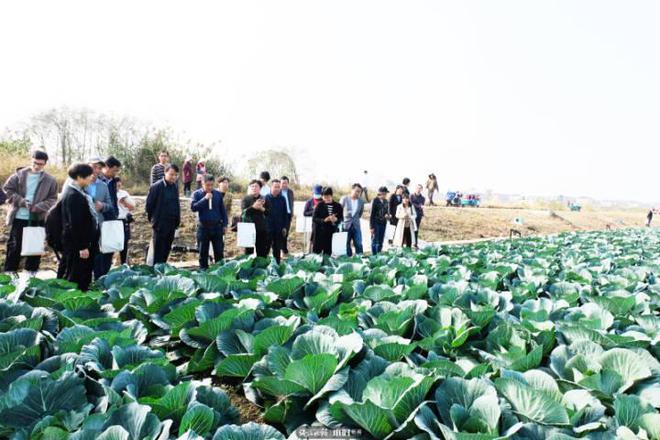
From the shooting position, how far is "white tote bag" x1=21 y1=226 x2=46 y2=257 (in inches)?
219

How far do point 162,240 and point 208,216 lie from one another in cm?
77

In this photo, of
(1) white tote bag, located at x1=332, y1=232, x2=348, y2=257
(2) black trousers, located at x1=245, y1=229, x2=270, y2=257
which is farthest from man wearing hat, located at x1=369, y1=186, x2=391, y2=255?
(2) black trousers, located at x1=245, y1=229, x2=270, y2=257

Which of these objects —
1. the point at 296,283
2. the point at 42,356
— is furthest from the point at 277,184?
the point at 42,356

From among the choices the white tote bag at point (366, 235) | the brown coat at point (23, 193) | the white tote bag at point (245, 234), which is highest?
the brown coat at point (23, 193)

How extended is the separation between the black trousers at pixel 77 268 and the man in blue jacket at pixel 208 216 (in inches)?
87.2

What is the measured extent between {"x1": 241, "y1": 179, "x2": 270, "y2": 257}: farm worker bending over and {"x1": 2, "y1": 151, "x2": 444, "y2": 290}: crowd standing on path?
0.05 feet

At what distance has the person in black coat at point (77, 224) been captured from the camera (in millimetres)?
4547

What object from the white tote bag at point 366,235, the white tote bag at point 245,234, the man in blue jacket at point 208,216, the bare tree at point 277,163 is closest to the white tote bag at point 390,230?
the white tote bag at point 366,235

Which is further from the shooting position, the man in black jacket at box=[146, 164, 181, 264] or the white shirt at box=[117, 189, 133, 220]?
the white shirt at box=[117, 189, 133, 220]

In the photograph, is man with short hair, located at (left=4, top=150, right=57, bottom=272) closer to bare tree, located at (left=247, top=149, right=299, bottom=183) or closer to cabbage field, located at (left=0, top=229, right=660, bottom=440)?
cabbage field, located at (left=0, top=229, right=660, bottom=440)

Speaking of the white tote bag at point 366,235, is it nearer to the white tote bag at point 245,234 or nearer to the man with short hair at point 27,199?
the white tote bag at point 245,234

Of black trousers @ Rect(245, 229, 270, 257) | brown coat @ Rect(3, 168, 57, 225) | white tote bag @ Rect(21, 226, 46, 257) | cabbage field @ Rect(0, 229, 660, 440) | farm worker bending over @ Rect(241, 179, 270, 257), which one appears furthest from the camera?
black trousers @ Rect(245, 229, 270, 257)

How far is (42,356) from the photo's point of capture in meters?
2.23

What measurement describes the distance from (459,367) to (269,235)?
598cm
